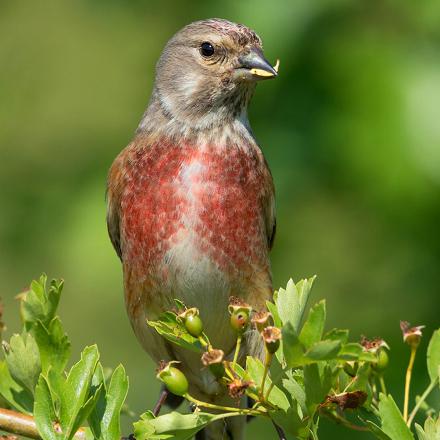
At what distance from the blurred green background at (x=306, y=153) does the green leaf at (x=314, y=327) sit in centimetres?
255

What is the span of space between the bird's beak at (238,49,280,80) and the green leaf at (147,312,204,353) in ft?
5.91

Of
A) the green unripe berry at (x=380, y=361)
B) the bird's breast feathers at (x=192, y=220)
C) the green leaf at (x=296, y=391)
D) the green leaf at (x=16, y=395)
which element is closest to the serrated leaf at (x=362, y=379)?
the green unripe berry at (x=380, y=361)

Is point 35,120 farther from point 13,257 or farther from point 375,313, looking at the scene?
point 375,313

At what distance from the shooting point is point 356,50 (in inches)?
210

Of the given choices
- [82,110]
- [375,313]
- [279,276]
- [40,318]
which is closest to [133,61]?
[82,110]

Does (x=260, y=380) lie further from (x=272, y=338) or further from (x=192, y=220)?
(x=192, y=220)

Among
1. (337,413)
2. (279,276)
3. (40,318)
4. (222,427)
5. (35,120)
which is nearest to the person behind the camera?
(337,413)

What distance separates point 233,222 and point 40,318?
4.81ft

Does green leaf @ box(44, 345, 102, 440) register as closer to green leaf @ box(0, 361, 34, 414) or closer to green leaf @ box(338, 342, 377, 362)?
green leaf @ box(0, 361, 34, 414)

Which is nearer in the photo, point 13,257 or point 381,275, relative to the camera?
point 381,275

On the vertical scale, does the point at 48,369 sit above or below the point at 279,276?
above

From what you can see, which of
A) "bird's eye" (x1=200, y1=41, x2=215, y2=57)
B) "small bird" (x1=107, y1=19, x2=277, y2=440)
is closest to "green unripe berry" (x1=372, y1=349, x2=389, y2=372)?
"small bird" (x1=107, y1=19, x2=277, y2=440)

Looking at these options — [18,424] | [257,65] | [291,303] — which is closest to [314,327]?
[291,303]

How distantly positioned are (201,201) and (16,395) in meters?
1.43
